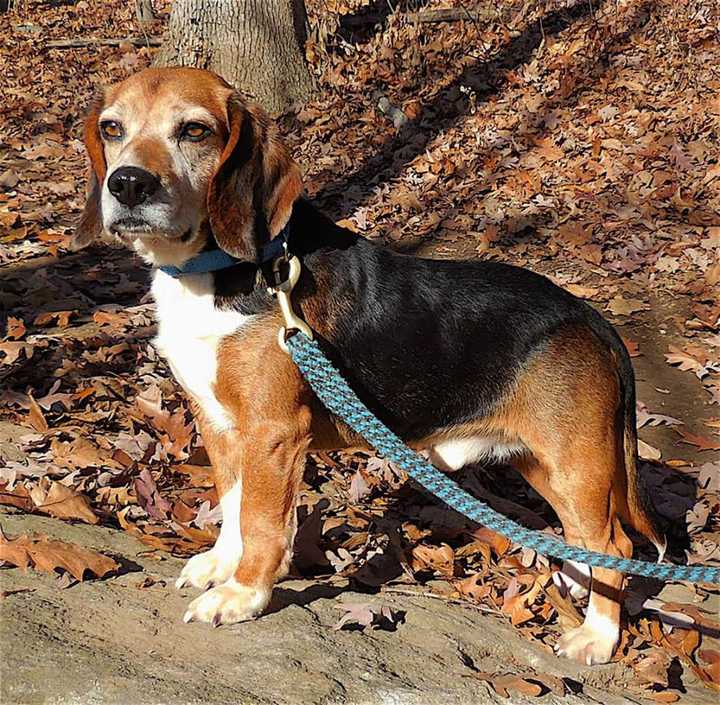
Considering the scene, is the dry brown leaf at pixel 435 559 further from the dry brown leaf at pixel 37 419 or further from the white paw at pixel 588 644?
the dry brown leaf at pixel 37 419

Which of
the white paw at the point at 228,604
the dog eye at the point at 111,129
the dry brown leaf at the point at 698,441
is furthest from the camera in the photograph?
the dry brown leaf at the point at 698,441

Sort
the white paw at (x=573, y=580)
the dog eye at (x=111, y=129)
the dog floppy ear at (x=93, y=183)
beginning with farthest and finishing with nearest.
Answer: the white paw at (x=573, y=580), the dog floppy ear at (x=93, y=183), the dog eye at (x=111, y=129)

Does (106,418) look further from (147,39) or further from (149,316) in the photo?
(147,39)

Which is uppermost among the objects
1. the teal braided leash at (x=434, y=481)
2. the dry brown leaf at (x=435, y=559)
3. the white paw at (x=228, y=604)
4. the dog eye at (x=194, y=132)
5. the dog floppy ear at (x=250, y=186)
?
the dog eye at (x=194, y=132)

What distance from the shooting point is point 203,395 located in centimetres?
366

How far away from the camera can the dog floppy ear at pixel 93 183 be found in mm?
3818

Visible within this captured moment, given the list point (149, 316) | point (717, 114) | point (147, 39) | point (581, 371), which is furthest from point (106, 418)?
point (147, 39)

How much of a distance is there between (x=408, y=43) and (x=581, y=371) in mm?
10260

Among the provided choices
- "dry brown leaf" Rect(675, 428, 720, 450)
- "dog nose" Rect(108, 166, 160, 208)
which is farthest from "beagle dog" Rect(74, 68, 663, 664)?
"dry brown leaf" Rect(675, 428, 720, 450)

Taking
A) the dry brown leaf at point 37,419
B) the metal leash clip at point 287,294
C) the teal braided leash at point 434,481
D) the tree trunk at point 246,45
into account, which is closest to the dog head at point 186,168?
the metal leash clip at point 287,294

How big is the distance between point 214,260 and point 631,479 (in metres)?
2.04

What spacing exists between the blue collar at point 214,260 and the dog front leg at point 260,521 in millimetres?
620

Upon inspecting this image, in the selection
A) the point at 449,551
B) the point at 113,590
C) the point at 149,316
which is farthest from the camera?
the point at 149,316

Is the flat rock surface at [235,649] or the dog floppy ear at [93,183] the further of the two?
the dog floppy ear at [93,183]
